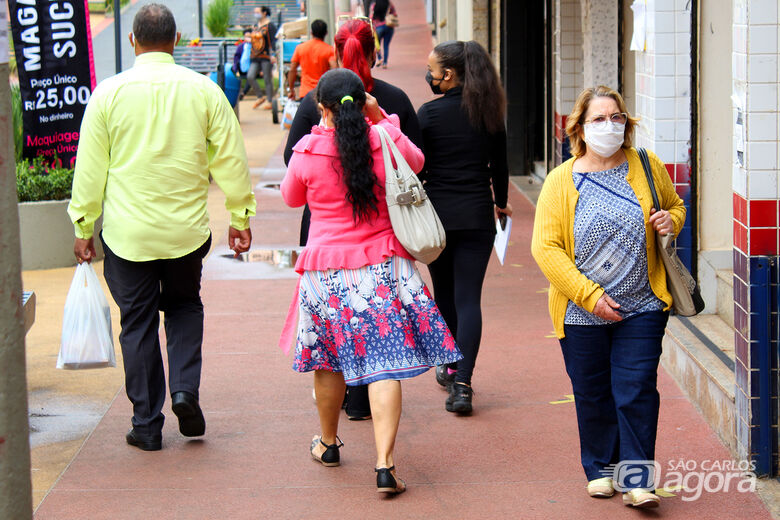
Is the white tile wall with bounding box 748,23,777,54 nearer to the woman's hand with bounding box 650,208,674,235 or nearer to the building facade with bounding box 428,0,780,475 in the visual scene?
the building facade with bounding box 428,0,780,475

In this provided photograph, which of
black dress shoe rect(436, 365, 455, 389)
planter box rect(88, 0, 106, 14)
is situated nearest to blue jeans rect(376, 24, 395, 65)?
planter box rect(88, 0, 106, 14)

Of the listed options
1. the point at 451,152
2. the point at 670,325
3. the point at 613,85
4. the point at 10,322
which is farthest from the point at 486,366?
Result: the point at 10,322

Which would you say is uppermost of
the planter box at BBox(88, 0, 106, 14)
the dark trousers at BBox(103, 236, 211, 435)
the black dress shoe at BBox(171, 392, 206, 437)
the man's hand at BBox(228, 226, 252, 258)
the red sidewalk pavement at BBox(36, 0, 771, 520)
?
the planter box at BBox(88, 0, 106, 14)

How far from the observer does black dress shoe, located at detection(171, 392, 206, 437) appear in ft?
17.3

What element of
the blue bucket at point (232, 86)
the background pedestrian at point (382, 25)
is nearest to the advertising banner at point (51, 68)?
the blue bucket at point (232, 86)

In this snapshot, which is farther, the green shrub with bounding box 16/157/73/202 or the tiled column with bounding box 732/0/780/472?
the green shrub with bounding box 16/157/73/202

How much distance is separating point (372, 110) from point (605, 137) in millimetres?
1127

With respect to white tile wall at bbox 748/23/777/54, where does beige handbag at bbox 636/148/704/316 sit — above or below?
below

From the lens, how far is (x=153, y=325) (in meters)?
5.32

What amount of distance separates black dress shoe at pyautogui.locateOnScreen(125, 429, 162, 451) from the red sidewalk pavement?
6 cm

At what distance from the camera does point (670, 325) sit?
6.30 metres

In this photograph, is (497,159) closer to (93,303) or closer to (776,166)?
(776,166)

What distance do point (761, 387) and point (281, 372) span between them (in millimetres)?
2940

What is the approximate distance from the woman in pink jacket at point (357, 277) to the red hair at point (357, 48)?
777mm
